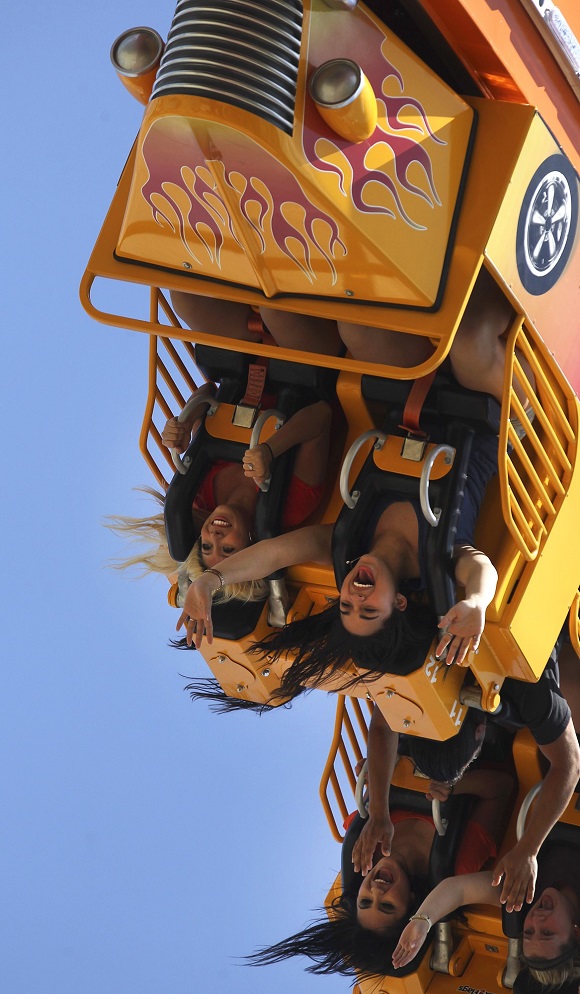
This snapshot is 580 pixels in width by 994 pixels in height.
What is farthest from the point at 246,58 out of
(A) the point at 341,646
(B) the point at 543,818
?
(B) the point at 543,818

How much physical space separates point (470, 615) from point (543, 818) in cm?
81

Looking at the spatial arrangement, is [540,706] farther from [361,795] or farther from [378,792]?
[361,795]

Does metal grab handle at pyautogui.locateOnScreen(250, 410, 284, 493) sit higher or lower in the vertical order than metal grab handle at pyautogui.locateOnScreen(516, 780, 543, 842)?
higher

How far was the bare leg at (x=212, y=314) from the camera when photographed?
3.96 m

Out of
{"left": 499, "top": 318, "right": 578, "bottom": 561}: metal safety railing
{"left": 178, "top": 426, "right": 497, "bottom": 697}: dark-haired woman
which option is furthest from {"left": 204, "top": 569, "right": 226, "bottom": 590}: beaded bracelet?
{"left": 499, "top": 318, "right": 578, "bottom": 561}: metal safety railing

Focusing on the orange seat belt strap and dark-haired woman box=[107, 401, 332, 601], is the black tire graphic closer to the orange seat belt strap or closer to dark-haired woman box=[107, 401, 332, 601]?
the orange seat belt strap

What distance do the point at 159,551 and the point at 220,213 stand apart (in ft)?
3.27

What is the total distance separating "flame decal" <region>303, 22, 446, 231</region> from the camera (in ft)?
10.8

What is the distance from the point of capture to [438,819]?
A: 4.43 metres

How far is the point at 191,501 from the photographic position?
3.99 m

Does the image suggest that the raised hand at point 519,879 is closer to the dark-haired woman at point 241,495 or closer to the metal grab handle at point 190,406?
the dark-haired woman at point 241,495

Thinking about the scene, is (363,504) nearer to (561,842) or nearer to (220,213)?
(220,213)

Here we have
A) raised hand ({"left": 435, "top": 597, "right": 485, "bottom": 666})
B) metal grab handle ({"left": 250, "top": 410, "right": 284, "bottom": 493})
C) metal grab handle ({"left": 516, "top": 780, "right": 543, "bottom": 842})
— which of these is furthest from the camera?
metal grab handle ({"left": 516, "top": 780, "right": 543, "bottom": 842})

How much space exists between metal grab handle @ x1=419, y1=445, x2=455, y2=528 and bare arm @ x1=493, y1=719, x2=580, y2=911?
0.74m
